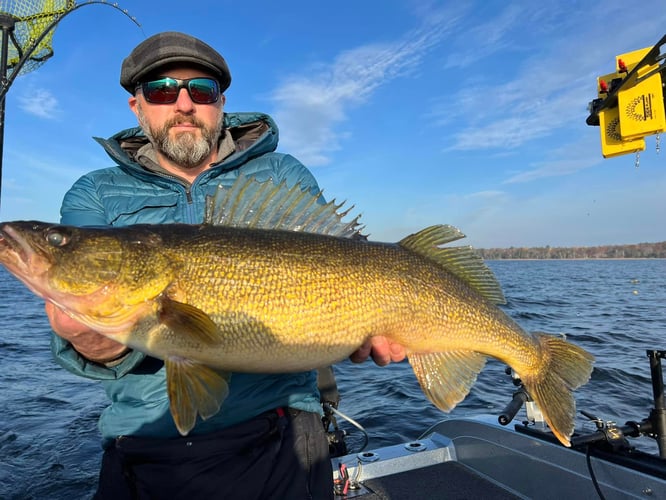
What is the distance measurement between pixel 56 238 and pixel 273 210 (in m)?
1.24

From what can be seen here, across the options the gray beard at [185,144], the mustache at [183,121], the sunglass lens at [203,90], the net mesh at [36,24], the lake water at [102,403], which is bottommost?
the lake water at [102,403]

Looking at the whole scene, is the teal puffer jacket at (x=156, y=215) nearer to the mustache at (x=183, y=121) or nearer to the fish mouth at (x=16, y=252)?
the mustache at (x=183, y=121)

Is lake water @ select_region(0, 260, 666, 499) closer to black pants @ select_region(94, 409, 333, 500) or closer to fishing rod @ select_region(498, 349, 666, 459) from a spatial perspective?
fishing rod @ select_region(498, 349, 666, 459)

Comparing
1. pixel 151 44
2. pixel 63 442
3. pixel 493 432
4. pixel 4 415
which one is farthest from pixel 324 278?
pixel 4 415

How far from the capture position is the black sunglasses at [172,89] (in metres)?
3.49

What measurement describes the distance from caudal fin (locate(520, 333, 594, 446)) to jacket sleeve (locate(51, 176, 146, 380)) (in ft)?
8.57

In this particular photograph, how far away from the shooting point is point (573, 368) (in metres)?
3.23

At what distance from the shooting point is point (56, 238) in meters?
2.57

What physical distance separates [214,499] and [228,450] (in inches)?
11.5

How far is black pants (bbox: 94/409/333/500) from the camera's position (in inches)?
108

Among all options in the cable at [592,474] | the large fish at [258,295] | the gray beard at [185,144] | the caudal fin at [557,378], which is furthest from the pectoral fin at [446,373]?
the gray beard at [185,144]

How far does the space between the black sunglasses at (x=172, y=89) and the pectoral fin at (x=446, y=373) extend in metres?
2.48

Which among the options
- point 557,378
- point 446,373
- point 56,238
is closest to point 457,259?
point 446,373

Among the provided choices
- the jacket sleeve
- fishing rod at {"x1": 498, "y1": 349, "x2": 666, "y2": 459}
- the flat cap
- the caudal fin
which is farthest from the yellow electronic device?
the jacket sleeve
